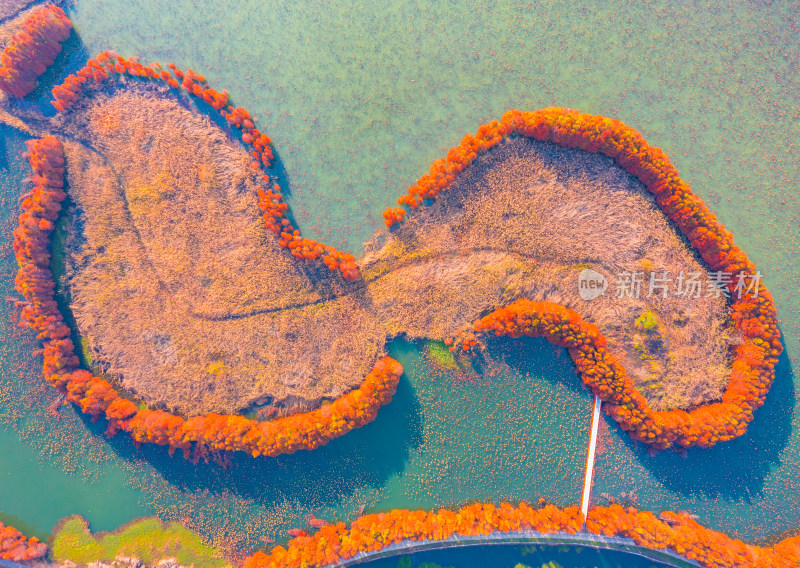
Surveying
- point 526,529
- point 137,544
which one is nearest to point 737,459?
point 526,529

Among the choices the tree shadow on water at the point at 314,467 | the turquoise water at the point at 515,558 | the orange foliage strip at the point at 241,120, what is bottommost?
the turquoise water at the point at 515,558

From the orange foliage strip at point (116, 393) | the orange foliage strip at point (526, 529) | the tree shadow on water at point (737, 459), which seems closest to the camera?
the orange foliage strip at point (526, 529)

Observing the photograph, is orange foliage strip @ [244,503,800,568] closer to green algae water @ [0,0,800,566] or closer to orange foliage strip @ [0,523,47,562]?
green algae water @ [0,0,800,566]

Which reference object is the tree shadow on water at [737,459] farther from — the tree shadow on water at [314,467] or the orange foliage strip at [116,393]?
the orange foliage strip at [116,393]

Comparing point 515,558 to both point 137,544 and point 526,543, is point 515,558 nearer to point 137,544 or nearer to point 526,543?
point 526,543

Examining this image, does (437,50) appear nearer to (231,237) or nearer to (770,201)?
→ (231,237)

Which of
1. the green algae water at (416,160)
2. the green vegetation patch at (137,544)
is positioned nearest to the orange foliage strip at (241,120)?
the green algae water at (416,160)

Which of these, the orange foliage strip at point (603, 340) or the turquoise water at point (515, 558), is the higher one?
the orange foliage strip at point (603, 340)

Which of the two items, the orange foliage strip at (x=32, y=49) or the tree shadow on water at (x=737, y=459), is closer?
the orange foliage strip at (x=32, y=49)
